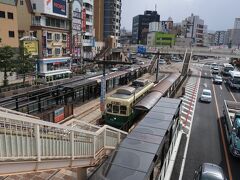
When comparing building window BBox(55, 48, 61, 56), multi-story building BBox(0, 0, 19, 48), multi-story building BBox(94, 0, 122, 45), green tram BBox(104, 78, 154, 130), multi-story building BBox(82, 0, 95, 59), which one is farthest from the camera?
multi-story building BBox(94, 0, 122, 45)

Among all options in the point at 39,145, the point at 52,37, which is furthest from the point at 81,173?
the point at 52,37

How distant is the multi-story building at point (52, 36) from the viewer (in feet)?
142

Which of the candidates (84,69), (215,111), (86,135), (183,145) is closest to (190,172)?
(183,145)

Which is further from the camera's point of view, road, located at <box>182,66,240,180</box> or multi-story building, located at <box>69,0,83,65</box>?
multi-story building, located at <box>69,0,83,65</box>

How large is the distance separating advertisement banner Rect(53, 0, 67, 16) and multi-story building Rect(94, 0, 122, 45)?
46798mm

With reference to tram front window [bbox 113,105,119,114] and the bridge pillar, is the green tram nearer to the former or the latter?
tram front window [bbox 113,105,119,114]

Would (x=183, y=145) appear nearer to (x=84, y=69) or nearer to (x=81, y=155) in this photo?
(x=81, y=155)

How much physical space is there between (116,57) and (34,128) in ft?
244

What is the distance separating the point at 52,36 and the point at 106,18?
2309 inches

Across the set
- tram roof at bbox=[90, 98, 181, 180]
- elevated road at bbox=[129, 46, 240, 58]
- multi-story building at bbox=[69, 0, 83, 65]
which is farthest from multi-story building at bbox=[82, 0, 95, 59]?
tram roof at bbox=[90, 98, 181, 180]

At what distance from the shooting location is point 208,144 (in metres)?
18.8

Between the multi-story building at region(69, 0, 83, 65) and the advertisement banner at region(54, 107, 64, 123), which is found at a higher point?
the multi-story building at region(69, 0, 83, 65)

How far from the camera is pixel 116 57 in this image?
262ft

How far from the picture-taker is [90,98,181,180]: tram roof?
303 inches
